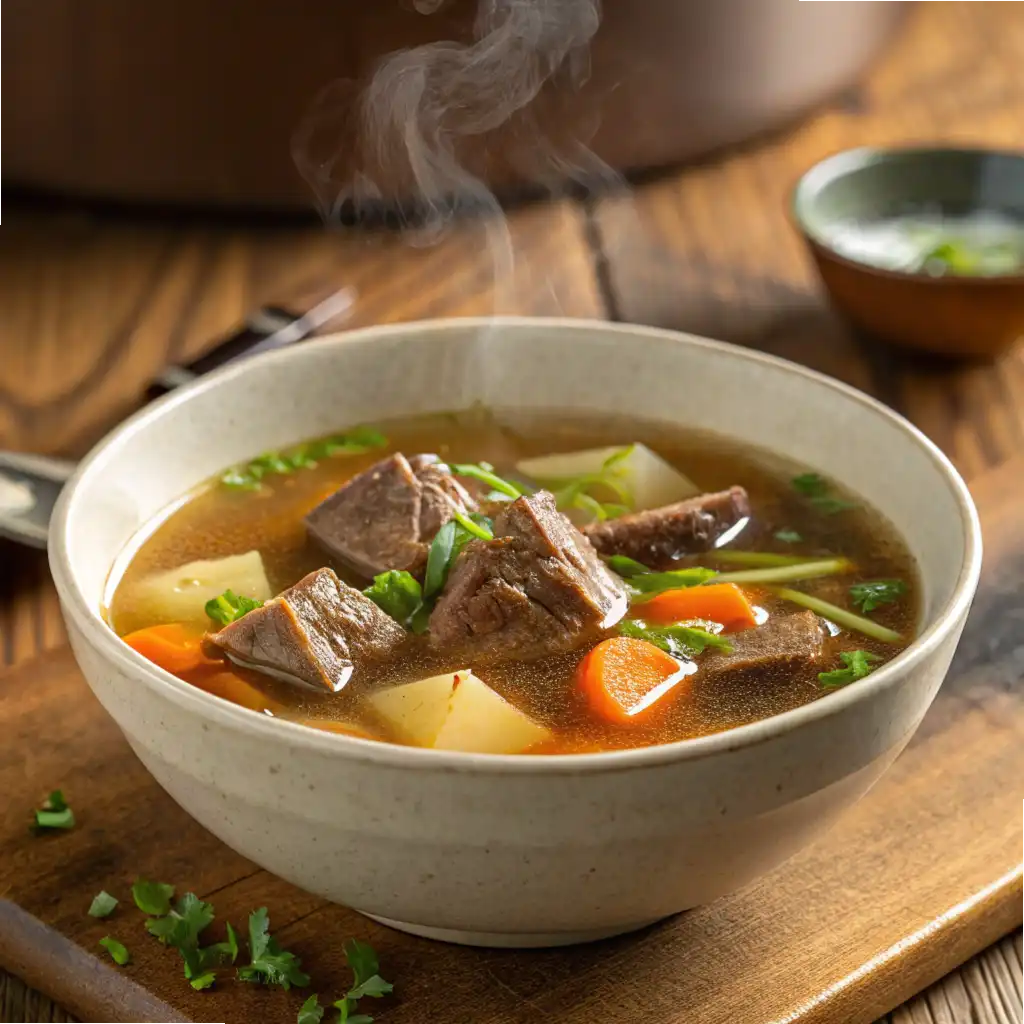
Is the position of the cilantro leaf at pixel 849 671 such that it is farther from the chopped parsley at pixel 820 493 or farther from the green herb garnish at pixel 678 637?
the chopped parsley at pixel 820 493

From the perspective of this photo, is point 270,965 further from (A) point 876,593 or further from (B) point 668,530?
(A) point 876,593

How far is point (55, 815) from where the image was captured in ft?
7.61

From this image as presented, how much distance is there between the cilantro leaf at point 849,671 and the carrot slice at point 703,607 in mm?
167

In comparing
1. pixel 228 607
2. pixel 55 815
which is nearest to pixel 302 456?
pixel 228 607

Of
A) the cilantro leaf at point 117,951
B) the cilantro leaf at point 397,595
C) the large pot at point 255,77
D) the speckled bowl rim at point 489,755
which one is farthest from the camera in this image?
the large pot at point 255,77

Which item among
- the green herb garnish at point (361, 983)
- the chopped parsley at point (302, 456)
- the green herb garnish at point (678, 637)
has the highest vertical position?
the green herb garnish at point (678, 637)

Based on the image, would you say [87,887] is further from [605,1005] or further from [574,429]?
[574,429]

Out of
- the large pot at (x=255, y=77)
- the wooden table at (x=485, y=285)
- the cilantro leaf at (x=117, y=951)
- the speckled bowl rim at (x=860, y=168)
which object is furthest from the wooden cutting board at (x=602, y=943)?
the large pot at (x=255, y=77)

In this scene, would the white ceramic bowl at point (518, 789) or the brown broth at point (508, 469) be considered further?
the brown broth at point (508, 469)

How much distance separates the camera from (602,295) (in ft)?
14.2

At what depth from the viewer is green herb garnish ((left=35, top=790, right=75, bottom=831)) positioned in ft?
7.57

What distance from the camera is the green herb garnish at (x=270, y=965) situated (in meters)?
2.01

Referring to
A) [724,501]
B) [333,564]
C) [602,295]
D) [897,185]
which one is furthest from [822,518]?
[897,185]

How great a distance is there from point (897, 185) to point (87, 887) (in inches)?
124
